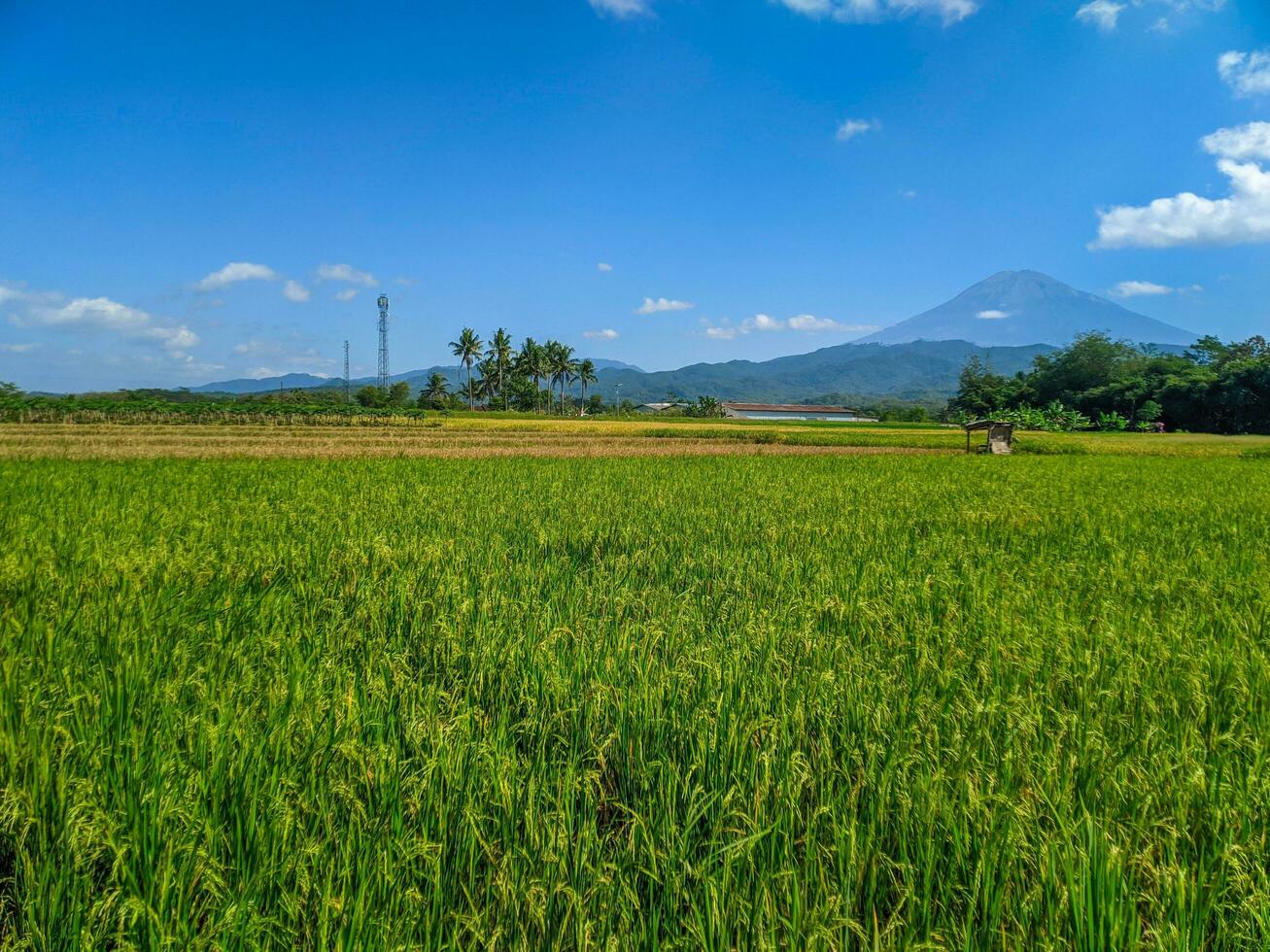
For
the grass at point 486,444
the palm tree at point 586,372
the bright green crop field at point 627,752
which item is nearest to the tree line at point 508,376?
the palm tree at point 586,372

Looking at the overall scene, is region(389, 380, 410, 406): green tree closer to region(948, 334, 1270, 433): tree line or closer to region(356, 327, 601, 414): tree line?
region(356, 327, 601, 414): tree line

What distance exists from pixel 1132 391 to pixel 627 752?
9260 cm

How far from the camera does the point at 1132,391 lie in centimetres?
7312

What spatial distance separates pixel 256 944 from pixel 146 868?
63 centimetres

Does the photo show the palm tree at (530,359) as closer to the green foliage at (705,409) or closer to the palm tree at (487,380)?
the palm tree at (487,380)

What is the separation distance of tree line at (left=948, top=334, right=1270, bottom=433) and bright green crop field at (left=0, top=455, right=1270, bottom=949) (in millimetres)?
77282

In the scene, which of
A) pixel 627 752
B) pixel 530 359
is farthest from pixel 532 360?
pixel 627 752

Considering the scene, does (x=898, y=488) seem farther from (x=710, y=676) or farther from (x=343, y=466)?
(x=343, y=466)

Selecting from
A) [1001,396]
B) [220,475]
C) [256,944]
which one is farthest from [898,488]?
[1001,396]

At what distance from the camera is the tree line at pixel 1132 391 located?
203 feet

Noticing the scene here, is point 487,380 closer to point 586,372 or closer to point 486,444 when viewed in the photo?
point 586,372

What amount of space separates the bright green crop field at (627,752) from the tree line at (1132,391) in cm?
7728

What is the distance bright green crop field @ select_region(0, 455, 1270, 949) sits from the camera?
6.18ft

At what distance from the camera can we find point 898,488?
14594mm
